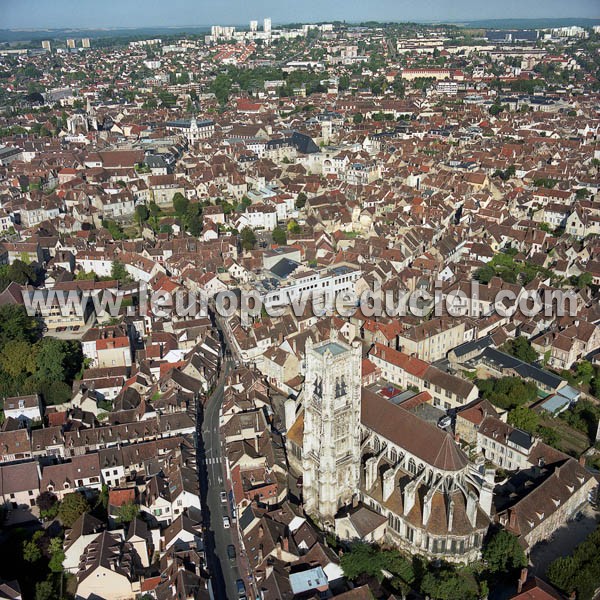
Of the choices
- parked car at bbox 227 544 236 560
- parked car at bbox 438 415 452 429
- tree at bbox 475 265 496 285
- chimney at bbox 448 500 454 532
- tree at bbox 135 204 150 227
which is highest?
tree at bbox 135 204 150 227

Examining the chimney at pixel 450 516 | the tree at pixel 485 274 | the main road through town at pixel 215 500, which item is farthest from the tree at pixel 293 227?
the chimney at pixel 450 516

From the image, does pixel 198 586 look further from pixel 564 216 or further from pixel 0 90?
pixel 0 90

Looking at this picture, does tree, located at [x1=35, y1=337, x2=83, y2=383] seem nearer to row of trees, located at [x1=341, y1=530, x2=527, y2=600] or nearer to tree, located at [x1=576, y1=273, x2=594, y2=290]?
row of trees, located at [x1=341, y1=530, x2=527, y2=600]

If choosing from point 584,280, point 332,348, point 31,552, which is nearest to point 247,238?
point 584,280

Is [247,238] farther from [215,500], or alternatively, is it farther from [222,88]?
[222,88]

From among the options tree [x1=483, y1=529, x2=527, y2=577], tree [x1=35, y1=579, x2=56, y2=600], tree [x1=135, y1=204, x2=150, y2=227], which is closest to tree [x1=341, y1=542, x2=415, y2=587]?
tree [x1=483, y1=529, x2=527, y2=577]

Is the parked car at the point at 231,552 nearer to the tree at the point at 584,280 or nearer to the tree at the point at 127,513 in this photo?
the tree at the point at 127,513
